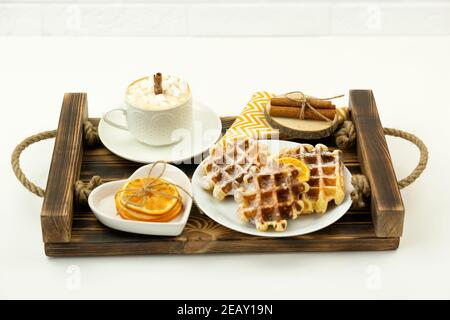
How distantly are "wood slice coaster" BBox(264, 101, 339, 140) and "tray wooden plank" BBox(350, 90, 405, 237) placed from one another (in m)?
0.08

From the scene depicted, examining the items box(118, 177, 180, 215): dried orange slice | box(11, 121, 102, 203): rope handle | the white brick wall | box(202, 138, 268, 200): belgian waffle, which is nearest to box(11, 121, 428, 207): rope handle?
box(11, 121, 102, 203): rope handle

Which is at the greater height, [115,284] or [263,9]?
[263,9]

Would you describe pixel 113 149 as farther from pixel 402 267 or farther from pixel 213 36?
pixel 213 36

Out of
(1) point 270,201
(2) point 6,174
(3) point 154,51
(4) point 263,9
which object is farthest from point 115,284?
(4) point 263,9

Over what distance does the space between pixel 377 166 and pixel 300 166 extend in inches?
8.2

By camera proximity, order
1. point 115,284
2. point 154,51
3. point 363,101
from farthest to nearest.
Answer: point 154,51 → point 363,101 → point 115,284

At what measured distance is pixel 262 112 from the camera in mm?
2902

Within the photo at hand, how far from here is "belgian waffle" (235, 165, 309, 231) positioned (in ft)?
7.80

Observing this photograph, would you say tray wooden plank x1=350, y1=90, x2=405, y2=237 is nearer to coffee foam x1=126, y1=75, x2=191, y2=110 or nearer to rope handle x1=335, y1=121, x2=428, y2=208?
rope handle x1=335, y1=121, x2=428, y2=208

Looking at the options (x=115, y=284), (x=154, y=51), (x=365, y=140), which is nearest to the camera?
(x=115, y=284)

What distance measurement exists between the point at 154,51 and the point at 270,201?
1.29 m

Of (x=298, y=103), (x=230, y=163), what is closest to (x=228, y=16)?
(x=298, y=103)

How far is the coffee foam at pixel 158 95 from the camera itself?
2.66 m

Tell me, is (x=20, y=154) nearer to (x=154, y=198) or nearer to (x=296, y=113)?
(x=154, y=198)
